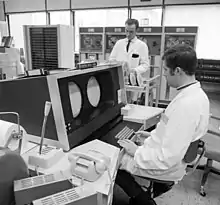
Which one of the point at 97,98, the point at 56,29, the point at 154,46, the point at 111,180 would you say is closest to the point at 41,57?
the point at 56,29

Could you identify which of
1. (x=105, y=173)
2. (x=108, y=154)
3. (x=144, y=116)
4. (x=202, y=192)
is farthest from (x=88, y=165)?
(x=202, y=192)

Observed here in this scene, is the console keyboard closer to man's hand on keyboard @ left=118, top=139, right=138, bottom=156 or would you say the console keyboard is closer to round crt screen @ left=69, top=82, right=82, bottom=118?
man's hand on keyboard @ left=118, top=139, right=138, bottom=156

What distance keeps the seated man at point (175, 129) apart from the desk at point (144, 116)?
47 centimetres

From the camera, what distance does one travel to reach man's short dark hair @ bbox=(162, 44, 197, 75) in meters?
1.25

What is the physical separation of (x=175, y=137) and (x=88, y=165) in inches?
19.7

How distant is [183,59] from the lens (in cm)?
125

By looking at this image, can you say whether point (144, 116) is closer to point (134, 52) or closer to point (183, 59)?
point (183, 59)

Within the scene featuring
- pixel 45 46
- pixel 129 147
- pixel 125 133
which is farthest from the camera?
pixel 45 46

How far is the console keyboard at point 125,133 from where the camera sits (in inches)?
59.3

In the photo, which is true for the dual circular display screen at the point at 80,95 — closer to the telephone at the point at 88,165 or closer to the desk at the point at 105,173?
the desk at the point at 105,173

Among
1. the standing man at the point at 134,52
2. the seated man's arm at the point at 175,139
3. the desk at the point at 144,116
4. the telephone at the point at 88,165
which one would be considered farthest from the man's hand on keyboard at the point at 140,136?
the standing man at the point at 134,52

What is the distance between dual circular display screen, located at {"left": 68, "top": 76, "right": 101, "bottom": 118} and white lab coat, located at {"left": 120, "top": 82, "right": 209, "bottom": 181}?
1.49 feet

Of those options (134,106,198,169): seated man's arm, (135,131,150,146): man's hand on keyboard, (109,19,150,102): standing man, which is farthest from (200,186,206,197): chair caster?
(109,19,150,102): standing man

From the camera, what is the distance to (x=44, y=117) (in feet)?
3.92
